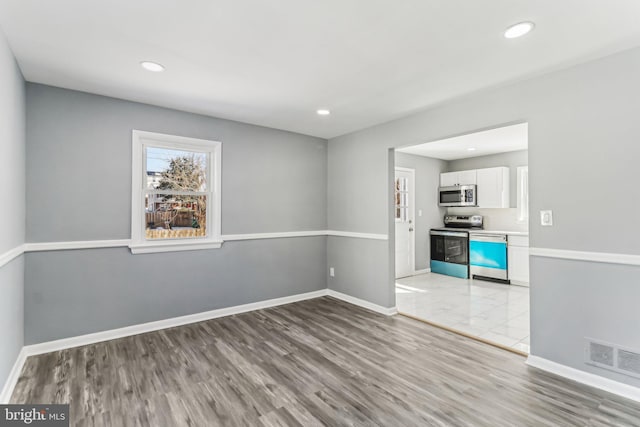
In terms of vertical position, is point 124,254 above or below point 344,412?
above

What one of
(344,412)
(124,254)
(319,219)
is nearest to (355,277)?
(319,219)

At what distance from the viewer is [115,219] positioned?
10.5ft

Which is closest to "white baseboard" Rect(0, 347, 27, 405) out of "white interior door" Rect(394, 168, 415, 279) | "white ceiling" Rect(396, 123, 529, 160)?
"white ceiling" Rect(396, 123, 529, 160)

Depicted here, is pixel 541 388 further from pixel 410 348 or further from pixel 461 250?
pixel 461 250

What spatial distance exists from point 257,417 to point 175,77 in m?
2.82

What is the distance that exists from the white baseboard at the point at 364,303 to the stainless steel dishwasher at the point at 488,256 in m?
2.67

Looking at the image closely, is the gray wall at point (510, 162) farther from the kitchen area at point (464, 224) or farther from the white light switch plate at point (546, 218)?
the white light switch plate at point (546, 218)

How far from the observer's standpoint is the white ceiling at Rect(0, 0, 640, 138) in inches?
70.7

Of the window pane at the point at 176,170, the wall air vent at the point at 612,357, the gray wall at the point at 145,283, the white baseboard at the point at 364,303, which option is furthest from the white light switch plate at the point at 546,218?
the window pane at the point at 176,170

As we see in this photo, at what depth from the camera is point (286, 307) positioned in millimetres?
4273

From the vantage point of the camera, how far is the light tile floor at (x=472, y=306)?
3379 mm

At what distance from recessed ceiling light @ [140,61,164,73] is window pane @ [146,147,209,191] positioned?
114 centimetres

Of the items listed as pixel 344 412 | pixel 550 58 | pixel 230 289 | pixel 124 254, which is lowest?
pixel 344 412

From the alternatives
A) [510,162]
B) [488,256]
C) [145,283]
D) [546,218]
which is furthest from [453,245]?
[145,283]
